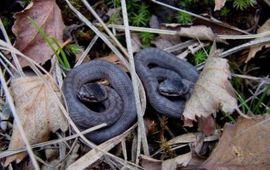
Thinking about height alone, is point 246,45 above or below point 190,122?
above

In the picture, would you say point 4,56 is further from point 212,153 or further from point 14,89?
point 212,153

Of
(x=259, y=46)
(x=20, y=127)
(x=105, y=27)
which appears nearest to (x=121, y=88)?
(x=105, y=27)

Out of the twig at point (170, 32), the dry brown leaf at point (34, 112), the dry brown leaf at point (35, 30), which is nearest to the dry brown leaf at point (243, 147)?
the twig at point (170, 32)

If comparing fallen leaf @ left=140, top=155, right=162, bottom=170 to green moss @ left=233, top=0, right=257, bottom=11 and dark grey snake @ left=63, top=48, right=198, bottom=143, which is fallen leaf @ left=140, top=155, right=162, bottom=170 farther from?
green moss @ left=233, top=0, right=257, bottom=11

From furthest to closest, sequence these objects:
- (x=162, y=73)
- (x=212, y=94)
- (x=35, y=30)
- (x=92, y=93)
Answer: (x=162, y=73) < (x=35, y=30) < (x=92, y=93) < (x=212, y=94)

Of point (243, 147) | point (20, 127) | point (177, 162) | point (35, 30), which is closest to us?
point (20, 127)

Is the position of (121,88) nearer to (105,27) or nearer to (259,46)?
(105,27)

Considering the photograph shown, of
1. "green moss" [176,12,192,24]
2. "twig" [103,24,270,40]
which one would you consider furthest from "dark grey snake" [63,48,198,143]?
"green moss" [176,12,192,24]
